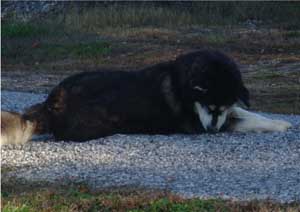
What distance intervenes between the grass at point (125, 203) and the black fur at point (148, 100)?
3316 millimetres

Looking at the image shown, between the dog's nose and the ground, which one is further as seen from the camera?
the ground

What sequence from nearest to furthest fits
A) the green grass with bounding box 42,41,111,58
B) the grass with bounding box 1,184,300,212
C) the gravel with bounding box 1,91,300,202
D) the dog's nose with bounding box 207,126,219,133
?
the grass with bounding box 1,184,300,212
the gravel with bounding box 1,91,300,202
the dog's nose with bounding box 207,126,219,133
the green grass with bounding box 42,41,111,58

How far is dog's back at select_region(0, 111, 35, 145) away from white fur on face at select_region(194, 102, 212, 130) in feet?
6.73

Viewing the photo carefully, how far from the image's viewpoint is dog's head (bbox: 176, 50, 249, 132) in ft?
36.9

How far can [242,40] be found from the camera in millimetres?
28812

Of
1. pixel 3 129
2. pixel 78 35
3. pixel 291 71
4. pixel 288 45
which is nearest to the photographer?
pixel 3 129

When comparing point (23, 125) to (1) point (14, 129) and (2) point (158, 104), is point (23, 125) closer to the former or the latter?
(1) point (14, 129)

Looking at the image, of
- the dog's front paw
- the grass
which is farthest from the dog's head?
the grass

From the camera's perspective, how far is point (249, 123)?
38.8 ft

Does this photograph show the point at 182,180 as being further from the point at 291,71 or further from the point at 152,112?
the point at 291,71

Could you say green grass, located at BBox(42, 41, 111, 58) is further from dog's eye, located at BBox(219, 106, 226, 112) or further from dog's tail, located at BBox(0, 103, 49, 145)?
dog's eye, located at BBox(219, 106, 226, 112)

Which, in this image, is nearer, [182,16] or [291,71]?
[291,71]

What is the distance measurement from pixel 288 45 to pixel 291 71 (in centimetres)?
529

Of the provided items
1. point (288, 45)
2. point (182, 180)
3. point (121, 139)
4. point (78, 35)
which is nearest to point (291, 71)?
point (288, 45)
